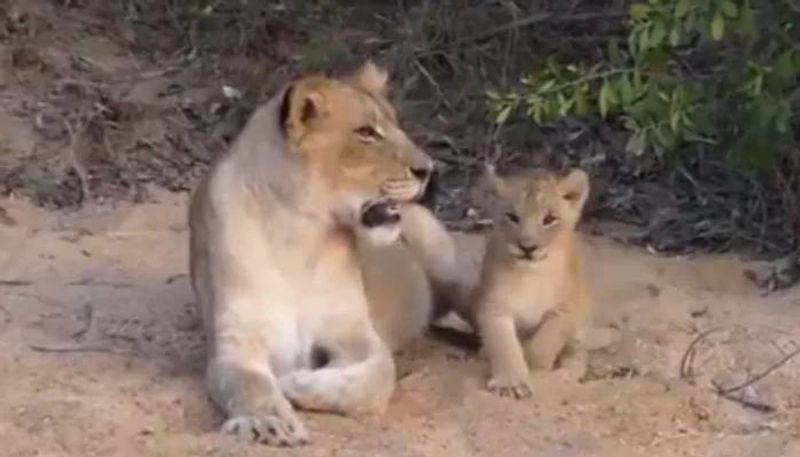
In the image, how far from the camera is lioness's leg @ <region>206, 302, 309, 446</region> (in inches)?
193

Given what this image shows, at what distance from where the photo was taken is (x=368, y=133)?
5.32 metres

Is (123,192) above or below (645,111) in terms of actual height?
below

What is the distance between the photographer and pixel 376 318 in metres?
5.67

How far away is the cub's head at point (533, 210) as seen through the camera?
550cm

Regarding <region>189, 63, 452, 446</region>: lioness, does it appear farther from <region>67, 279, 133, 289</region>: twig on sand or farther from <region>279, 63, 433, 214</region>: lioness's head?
<region>67, 279, 133, 289</region>: twig on sand

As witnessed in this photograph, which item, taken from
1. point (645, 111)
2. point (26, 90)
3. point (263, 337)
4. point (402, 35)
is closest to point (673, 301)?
point (645, 111)

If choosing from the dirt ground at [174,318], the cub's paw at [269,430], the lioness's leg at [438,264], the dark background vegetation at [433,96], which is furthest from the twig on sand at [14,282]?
the cub's paw at [269,430]

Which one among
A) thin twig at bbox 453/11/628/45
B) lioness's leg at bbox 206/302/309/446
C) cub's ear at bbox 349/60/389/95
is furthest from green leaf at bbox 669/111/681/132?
thin twig at bbox 453/11/628/45

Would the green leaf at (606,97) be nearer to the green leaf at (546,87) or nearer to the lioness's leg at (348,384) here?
the green leaf at (546,87)

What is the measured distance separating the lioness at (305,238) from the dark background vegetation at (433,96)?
43.7 inches

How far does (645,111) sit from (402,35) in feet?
7.76

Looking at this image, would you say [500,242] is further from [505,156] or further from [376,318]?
[505,156]

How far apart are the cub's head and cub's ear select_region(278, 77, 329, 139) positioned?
22.7 inches

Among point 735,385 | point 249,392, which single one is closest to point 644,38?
point 735,385
